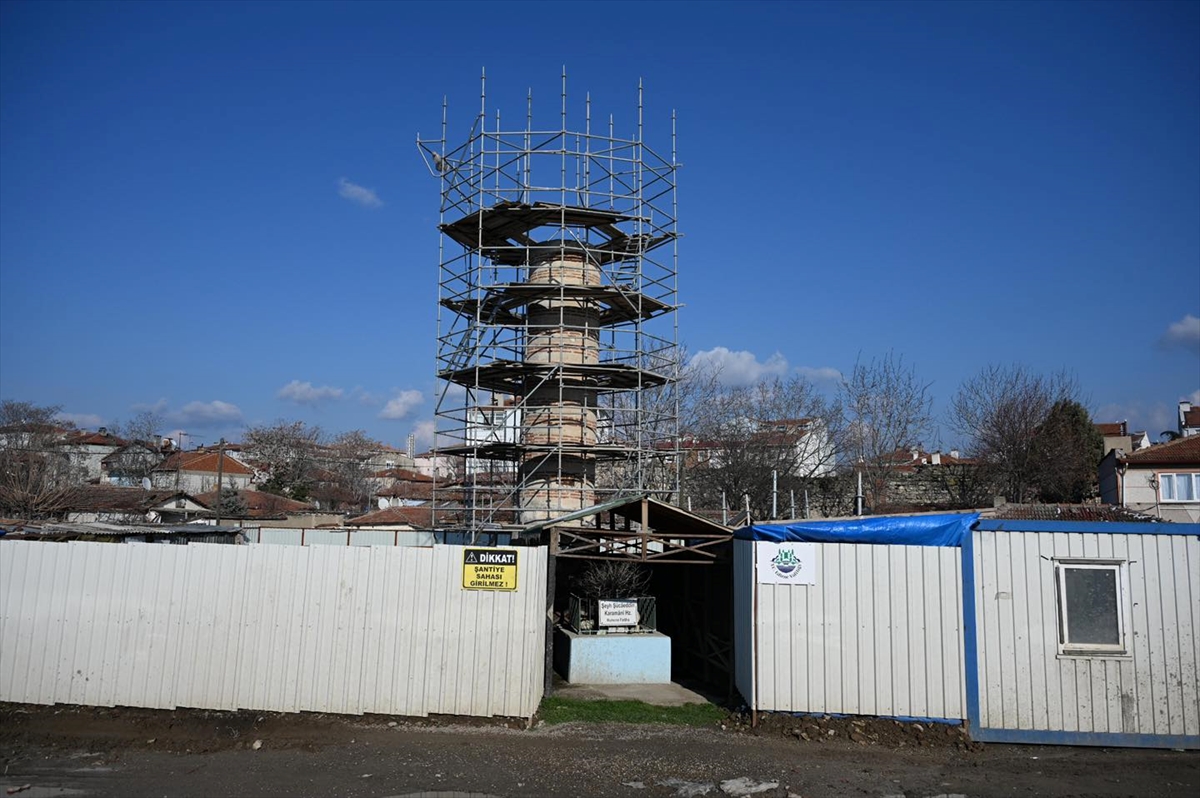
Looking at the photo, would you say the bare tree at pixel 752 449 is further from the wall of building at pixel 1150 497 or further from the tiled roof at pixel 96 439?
the tiled roof at pixel 96 439

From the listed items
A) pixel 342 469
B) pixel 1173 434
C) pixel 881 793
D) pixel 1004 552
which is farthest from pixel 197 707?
pixel 342 469

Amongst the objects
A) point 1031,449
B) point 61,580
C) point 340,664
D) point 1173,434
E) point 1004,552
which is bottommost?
point 340,664

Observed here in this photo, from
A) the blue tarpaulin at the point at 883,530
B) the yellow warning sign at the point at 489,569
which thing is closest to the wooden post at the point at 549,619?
the yellow warning sign at the point at 489,569

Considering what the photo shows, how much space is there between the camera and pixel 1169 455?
32.1m

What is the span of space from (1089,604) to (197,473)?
227 feet

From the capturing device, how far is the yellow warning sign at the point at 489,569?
11203mm

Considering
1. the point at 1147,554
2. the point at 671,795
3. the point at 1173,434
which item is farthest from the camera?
the point at 1173,434

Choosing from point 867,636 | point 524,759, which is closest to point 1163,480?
point 867,636

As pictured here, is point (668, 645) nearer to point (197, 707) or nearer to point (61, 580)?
point (197, 707)

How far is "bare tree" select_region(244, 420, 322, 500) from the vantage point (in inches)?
2694

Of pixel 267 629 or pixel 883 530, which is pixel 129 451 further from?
pixel 883 530

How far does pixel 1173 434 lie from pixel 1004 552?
194 ft

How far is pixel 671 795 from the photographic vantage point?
28.6ft

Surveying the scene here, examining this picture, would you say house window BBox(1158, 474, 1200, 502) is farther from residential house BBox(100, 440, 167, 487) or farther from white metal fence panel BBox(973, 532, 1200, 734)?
residential house BBox(100, 440, 167, 487)
